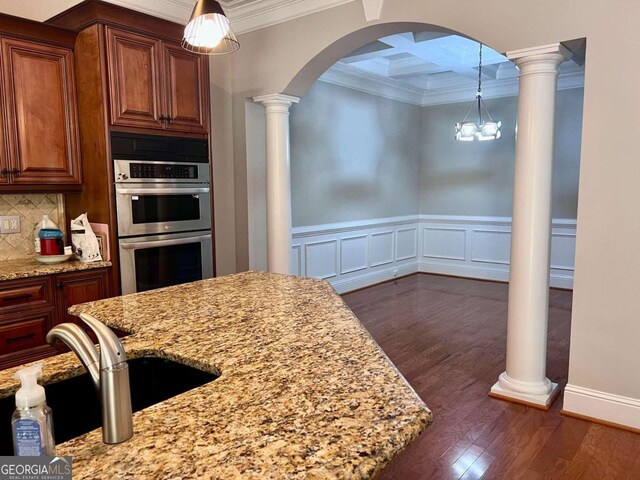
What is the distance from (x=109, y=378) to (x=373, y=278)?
576cm

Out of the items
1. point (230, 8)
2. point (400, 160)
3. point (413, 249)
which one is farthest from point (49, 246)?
point (413, 249)

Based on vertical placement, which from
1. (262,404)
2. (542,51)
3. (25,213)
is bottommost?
(262,404)

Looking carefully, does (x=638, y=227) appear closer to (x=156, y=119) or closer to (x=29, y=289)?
(x=156, y=119)

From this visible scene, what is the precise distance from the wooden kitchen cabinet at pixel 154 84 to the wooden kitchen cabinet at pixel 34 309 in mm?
1074

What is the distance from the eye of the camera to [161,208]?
331cm

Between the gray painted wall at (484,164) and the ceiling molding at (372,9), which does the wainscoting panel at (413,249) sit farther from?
the ceiling molding at (372,9)

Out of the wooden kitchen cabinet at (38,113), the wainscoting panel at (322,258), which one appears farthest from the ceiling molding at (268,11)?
the wainscoting panel at (322,258)

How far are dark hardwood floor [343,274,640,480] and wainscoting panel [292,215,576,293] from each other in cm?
80

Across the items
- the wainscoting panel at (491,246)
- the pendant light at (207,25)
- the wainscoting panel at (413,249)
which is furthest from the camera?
the wainscoting panel at (491,246)

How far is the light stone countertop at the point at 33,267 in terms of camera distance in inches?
106

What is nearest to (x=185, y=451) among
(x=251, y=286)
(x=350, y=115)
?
(x=251, y=286)

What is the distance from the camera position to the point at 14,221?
320 centimetres

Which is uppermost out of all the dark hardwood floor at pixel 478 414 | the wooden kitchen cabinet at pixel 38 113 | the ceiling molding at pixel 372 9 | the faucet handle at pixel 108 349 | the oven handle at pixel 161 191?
the ceiling molding at pixel 372 9

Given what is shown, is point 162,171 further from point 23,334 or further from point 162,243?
point 23,334
